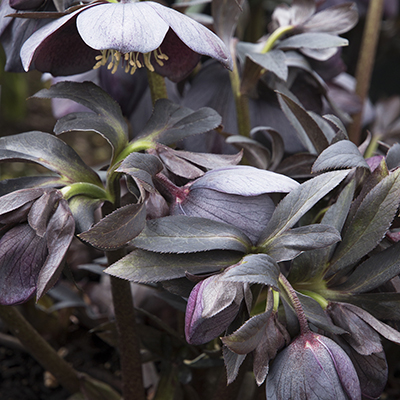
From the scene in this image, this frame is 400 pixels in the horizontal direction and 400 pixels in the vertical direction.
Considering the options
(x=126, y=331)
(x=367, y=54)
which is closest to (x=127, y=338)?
(x=126, y=331)

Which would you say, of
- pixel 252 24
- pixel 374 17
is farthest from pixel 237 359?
pixel 252 24

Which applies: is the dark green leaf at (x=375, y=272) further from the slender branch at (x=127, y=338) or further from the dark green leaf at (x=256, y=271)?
the slender branch at (x=127, y=338)

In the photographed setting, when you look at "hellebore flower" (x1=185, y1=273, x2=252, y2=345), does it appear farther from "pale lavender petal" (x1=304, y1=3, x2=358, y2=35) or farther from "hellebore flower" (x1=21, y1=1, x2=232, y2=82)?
"pale lavender petal" (x1=304, y1=3, x2=358, y2=35)

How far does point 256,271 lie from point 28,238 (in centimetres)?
17

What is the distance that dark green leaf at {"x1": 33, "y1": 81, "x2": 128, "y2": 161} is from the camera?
16.2 inches

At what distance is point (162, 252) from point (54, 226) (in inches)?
3.1

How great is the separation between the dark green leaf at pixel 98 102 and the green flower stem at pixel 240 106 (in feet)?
0.57

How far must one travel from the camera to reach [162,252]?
0.33 meters

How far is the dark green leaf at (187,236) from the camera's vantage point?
0.33 m

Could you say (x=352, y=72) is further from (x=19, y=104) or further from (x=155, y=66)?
(x=19, y=104)

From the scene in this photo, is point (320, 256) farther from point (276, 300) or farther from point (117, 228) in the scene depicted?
point (117, 228)

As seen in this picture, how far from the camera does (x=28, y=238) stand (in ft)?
1.14

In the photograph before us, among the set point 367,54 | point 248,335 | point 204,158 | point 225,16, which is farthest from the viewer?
point 367,54

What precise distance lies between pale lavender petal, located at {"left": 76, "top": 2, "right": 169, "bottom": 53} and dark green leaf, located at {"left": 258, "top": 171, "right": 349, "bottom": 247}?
141 millimetres
